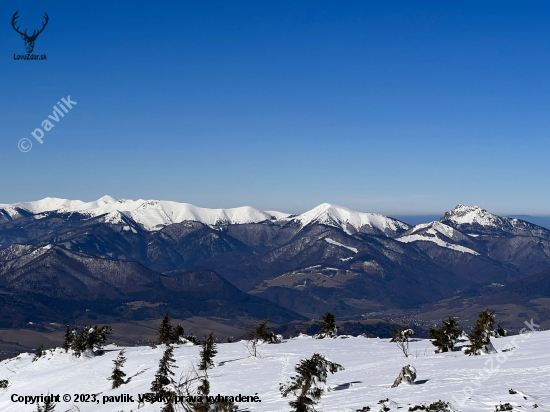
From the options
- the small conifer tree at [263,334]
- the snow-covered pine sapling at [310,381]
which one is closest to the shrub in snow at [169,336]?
the small conifer tree at [263,334]

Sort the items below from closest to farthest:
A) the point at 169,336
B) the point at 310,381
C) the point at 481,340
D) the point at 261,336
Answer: the point at 310,381
the point at 481,340
the point at 261,336
the point at 169,336

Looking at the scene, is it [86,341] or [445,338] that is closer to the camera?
[445,338]

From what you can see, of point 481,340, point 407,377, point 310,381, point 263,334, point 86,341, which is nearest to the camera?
point 310,381

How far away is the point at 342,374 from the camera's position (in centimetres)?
8231

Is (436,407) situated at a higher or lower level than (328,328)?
lower

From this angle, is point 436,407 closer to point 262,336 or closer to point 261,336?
point 262,336

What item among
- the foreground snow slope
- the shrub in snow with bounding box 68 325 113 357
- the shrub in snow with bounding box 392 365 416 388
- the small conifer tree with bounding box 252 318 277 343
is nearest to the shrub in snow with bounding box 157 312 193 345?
the foreground snow slope

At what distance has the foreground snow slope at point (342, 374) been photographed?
5900 cm

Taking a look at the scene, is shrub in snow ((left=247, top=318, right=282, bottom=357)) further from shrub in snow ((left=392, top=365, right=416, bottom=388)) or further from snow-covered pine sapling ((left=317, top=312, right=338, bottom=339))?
shrub in snow ((left=392, top=365, right=416, bottom=388))

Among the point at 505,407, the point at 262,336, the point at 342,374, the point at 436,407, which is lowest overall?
the point at 342,374

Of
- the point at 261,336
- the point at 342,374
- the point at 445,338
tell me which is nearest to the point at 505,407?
the point at 342,374

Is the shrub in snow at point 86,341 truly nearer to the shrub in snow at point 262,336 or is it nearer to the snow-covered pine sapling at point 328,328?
the shrub in snow at point 262,336

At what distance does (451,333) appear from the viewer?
98.9 m

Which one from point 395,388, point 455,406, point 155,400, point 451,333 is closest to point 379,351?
point 451,333
